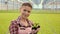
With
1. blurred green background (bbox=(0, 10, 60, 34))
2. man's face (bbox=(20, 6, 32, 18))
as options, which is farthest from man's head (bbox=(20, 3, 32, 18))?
blurred green background (bbox=(0, 10, 60, 34))

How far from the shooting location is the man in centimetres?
142

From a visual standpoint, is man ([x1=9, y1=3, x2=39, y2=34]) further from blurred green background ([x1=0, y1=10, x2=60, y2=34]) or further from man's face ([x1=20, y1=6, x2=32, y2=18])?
blurred green background ([x1=0, y1=10, x2=60, y2=34])

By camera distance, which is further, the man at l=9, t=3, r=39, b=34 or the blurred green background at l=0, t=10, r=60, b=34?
the blurred green background at l=0, t=10, r=60, b=34

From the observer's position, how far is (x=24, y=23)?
1464 millimetres

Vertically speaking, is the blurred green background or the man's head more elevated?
the man's head

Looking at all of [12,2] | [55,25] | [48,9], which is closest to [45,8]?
[48,9]

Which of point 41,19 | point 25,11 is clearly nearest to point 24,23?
point 25,11

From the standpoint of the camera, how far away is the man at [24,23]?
4.64 ft

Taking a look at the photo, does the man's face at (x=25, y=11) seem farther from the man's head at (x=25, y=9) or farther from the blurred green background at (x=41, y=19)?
the blurred green background at (x=41, y=19)

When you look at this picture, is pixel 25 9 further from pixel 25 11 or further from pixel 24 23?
pixel 24 23

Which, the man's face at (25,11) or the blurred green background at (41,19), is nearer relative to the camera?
the man's face at (25,11)

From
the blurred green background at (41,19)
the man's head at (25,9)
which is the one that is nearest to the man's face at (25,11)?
the man's head at (25,9)

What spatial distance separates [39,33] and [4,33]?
0.35 metres

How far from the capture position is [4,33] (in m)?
1.58
